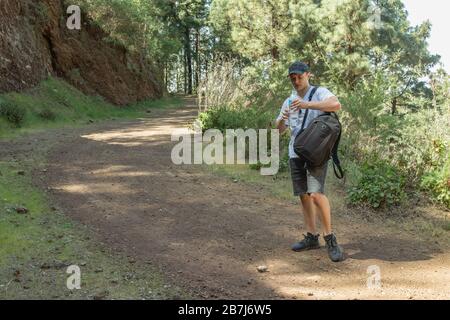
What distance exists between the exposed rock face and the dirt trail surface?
6.10m

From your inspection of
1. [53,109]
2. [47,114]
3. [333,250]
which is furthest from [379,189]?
[53,109]

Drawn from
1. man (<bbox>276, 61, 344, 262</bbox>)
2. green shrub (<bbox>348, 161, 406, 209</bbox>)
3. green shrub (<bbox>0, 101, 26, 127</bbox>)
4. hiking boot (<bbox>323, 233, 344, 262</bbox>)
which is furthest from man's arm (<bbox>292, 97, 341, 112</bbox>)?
green shrub (<bbox>0, 101, 26, 127</bbox>)

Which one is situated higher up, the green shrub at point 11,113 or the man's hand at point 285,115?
the man's hand at point 285,115

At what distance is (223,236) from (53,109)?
31.6ft

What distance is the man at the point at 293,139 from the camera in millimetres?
4305

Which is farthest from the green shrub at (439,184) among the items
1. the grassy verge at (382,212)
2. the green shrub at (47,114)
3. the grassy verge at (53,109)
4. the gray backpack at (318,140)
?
the green shrub at (47,114)

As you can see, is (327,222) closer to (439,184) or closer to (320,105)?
(320,105)

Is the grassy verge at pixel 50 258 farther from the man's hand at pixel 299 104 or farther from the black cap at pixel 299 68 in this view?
the black cap at pixel 299 68

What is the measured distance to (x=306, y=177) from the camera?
4.62m

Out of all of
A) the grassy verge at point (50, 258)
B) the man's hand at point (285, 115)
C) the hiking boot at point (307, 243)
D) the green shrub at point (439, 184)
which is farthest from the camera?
the green shrub at point (439, 184)

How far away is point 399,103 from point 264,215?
38.7ft

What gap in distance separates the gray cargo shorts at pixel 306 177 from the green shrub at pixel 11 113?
8238 mm

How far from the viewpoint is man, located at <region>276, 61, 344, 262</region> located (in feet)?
14.1

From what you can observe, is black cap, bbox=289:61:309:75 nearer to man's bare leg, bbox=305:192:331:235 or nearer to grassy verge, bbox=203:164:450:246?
A: man's bare leg, bbox=305:192:331:235
